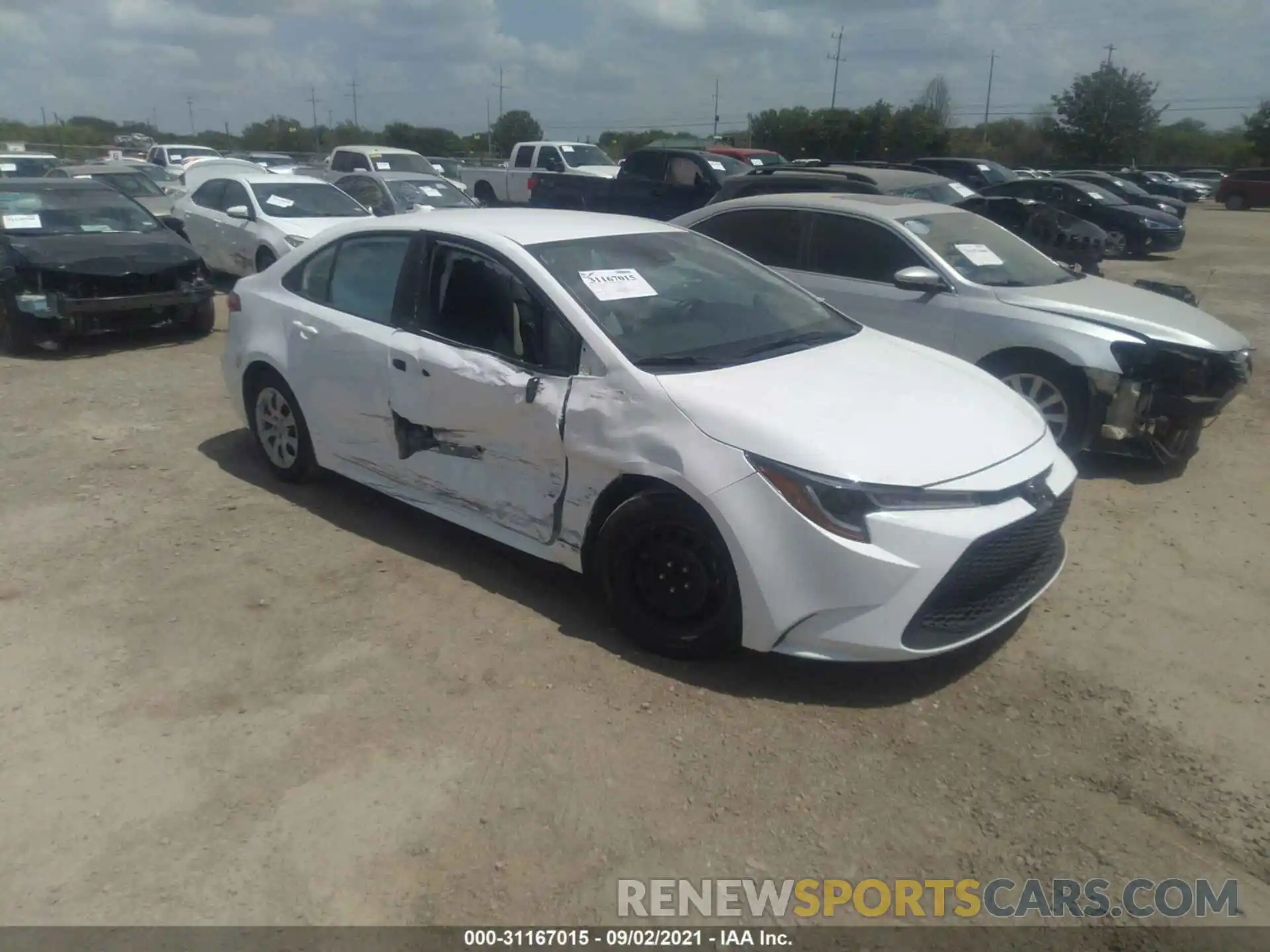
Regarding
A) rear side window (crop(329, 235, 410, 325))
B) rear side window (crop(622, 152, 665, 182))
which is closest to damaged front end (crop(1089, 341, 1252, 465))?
rear side window (crop(329, 235, 410, 325))

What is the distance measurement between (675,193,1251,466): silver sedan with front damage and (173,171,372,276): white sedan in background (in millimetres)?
6490

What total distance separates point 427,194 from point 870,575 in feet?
42.3

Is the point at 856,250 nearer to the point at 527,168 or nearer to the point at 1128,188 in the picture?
the point at 527,168

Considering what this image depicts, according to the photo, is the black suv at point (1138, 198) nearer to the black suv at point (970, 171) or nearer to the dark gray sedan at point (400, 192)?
the black suv at point (970, 171)

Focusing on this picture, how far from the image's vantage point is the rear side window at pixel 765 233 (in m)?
7.43

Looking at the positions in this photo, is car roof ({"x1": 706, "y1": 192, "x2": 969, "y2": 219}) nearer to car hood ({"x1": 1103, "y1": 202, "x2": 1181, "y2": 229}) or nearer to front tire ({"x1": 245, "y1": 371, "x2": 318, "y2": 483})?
front tire ({"x1": 245, "y1": 371, "x2": 318, "y2": 483})

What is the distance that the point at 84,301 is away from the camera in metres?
8.95

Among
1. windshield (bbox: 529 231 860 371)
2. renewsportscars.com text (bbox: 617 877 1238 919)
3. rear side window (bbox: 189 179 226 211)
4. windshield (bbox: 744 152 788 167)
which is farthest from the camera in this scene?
windshield (bbox: 744 152 788 167)

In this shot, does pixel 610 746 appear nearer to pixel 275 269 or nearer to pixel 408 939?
pixel 408 939

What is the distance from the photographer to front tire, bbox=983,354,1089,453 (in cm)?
613

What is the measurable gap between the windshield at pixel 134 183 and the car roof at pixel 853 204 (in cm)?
1287

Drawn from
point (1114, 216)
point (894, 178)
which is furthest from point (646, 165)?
point (1114, 216)

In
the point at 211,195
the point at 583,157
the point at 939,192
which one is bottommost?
the point at 211,195

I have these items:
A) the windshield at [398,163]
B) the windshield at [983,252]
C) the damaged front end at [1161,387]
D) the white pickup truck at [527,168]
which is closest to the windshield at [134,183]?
the windshield at [398,163]
